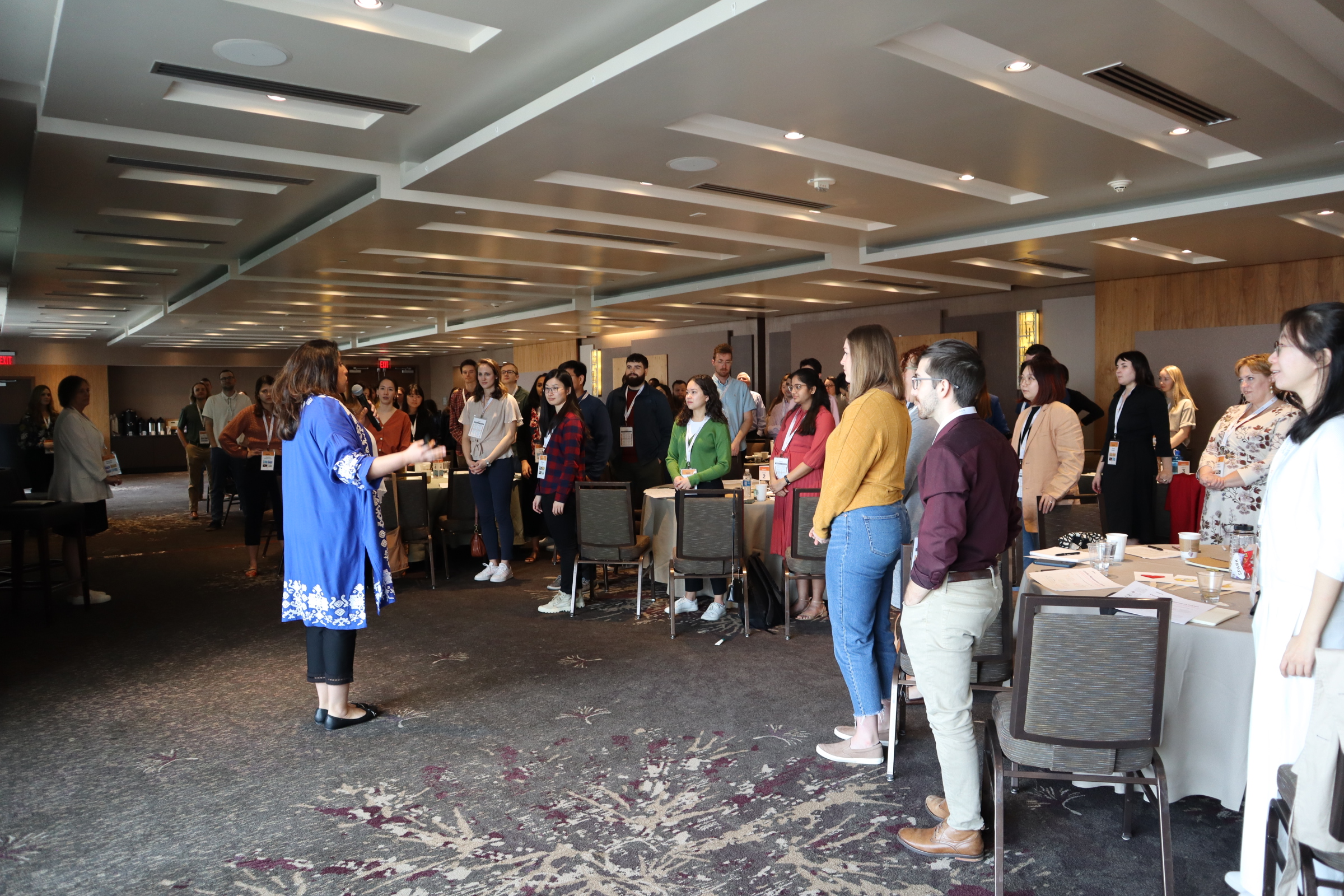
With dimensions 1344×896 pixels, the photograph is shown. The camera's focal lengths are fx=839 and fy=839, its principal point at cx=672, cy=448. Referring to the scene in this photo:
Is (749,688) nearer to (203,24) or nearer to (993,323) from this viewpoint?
(203,24)

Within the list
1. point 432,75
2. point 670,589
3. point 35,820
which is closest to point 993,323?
point 670,589

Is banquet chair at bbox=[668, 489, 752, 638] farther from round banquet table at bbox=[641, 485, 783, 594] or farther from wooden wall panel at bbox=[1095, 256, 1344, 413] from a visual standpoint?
wooden wall panel at bbox=[1095, 256, 1344, 413]

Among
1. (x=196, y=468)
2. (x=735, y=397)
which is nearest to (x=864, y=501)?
(x=735, y=397)

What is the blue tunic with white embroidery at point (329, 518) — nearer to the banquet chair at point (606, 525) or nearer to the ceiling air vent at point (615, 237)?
the banquet chair at point (606, 525)

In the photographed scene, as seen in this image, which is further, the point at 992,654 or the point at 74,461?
the point at 74,461

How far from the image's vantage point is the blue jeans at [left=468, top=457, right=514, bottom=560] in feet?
21.5

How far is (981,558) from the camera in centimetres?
254

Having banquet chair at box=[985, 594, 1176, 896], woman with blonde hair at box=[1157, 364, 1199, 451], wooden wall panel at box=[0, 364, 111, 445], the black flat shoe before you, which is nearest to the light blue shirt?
woman with blonde hair at box=[1157, 364, 1199, 451]

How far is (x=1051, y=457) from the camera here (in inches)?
200

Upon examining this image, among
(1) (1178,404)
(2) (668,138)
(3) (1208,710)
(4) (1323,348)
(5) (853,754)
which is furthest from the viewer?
(1) (1178,404)

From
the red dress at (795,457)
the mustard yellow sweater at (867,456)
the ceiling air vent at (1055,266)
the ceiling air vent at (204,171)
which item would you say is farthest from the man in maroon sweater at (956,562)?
the ceiling air vent at (1055,266)

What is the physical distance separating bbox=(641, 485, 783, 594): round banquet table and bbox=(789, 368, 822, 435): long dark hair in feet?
2.57

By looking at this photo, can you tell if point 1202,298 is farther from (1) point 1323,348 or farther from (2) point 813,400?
(1) point 1323,348

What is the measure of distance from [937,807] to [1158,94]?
392 cm
